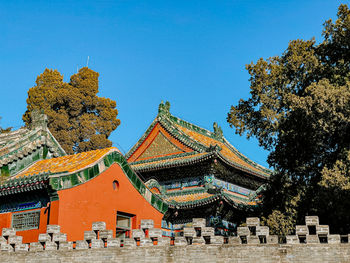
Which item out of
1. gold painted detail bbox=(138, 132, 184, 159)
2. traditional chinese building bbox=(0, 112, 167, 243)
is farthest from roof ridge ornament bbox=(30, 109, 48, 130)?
gold painted detail bbox=(138, 132, 184, 159)

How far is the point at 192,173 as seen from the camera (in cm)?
2548

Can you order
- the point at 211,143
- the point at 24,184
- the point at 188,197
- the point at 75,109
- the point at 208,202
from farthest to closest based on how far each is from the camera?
the point at 75,109, the point at 211,143, the point at 188,197, the point at 208,202, the point at 24,184

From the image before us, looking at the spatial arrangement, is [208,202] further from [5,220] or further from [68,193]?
[5,220]

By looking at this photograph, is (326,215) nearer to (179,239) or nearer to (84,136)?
(179,239)

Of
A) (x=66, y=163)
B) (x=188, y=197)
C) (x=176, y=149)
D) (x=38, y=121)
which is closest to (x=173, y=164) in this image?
(x=176, y=149)

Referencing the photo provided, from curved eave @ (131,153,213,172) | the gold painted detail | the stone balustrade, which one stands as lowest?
the stone balustrade

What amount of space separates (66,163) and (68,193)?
224 centimetres

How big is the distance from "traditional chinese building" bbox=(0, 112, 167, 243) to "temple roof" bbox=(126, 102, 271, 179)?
745 cm

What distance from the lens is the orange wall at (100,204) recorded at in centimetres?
1418

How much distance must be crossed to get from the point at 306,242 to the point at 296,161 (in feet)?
26.8

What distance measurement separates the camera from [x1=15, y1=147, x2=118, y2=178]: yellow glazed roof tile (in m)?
15.3

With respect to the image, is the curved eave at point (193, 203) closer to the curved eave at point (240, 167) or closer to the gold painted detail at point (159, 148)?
the curved eave at point (240, 167)

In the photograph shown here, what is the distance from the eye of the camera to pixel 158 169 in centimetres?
2589

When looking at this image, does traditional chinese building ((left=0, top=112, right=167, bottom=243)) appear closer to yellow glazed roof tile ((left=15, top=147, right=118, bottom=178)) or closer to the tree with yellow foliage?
yellow glazed roof tile ((left=15, top=147, right=118, bottom=178))
